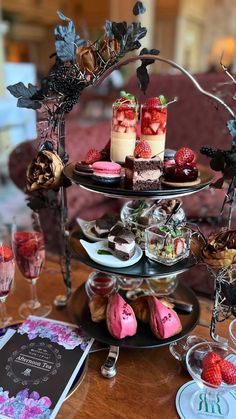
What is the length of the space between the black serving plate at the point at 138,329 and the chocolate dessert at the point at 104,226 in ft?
0.59

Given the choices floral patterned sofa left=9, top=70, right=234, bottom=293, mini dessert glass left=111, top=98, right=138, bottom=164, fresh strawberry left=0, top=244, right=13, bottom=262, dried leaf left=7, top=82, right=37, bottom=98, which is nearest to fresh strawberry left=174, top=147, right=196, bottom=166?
mini dessert glass left=111, top=98, right=138, bottom=164

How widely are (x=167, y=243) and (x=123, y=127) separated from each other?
0.26 m

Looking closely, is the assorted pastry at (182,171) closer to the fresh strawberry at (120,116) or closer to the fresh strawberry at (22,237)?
the fresh strawberry at (120,116)

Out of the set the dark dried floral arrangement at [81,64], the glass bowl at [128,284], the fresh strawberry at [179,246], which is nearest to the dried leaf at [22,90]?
the dark dried floral arrangement at [81,64]

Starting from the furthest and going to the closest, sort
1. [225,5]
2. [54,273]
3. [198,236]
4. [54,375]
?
[225,5] < [54,273] < [198,236] < [54,375]

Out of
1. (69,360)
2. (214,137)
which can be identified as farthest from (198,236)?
(214,137)

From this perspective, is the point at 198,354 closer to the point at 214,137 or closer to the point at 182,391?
the point at 182,391

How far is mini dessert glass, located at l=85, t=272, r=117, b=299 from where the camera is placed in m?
0.87

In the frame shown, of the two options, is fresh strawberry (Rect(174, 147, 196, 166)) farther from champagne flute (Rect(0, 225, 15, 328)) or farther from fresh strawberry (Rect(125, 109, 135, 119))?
champagne flute (Rect(0, 225, 15, 328))

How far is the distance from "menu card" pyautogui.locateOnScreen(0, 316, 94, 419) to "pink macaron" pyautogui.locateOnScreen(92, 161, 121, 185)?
1.16ft

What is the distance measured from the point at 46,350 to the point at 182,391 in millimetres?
286

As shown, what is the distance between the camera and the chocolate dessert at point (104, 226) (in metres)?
0.82

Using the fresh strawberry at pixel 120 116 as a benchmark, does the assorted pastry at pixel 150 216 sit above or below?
below

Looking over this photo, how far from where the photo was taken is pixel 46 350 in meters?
0.73
